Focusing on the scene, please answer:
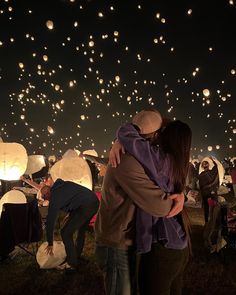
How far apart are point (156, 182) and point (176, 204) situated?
7.5 inches

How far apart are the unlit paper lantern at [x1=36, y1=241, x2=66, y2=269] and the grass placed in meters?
0.11

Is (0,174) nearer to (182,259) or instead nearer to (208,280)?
(208,280)

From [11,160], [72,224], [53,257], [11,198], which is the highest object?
[11,160]

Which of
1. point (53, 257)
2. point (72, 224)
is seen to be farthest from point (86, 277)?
point (72, 224)

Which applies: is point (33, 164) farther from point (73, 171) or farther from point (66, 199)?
point (66, 199)

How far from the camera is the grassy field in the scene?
188 inches

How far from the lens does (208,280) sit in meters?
5.13

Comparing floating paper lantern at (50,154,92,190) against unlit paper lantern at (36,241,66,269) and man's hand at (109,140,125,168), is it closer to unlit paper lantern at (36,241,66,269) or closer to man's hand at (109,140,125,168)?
unlit paper lantern at (36,241,66,269)

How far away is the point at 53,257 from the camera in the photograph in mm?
5414

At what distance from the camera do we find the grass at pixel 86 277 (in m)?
4.77

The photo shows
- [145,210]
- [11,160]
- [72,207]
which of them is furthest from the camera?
[11,160]

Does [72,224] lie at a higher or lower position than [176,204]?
lower

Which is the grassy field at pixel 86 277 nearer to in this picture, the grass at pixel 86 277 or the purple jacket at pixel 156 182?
the grass at pixel 86 277

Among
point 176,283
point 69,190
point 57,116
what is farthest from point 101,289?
point 57,116
